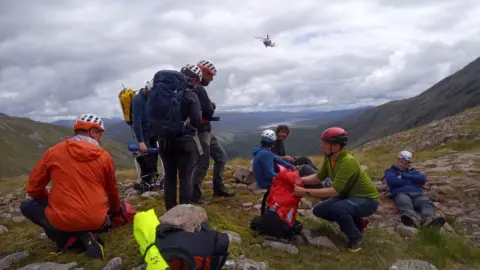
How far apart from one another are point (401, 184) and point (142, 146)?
23.8ft

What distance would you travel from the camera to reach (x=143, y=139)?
1014 centimetres

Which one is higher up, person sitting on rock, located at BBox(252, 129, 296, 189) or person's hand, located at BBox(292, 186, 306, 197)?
person sitting on rock, located at BBox(252, 129, 296, 189)

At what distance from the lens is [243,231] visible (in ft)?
25.1

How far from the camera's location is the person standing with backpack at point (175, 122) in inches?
298

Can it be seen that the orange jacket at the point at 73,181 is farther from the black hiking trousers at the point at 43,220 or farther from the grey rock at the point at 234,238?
the grey rock at the point at 234,238

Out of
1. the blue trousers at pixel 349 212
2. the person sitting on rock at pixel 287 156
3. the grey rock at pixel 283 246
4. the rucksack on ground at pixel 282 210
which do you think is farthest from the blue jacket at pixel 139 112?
the blue trousers at pixel 349 212

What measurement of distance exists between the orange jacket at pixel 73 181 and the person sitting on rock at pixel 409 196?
7.06m

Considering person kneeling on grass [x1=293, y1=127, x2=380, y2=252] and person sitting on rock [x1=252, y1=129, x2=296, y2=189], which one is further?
person sitting on rock [x1=252, y1=129, x2=296, y2=189]

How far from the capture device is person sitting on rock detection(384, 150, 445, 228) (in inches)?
342

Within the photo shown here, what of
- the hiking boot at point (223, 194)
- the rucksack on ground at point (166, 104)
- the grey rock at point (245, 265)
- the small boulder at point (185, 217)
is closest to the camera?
the grey rock at point (245, 265)

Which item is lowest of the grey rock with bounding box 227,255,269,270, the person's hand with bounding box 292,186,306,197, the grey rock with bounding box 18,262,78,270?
the grey rock with bounding box 227,255,269,270

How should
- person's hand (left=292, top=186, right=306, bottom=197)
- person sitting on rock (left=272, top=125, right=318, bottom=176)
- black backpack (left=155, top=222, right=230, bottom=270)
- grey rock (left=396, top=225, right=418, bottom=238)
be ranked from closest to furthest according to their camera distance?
black backpack (left=155, top=222, right=230, bottom=270) → person's hand (left=292, top=186, right=306, bottom=197) → grey rock (left=396, top=225, right=418, bottom=238) → person sitting on rock (left=272, top=125, right=318, bottom=176)

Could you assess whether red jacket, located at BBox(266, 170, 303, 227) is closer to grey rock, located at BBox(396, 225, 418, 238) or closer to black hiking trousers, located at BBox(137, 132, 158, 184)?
grey rock, located at BBox(396, 225, 418, 238)

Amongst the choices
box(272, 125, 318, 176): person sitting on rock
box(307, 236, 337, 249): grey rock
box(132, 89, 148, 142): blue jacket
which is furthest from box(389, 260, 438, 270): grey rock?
box(132, 89, 148, 142): blue jacket
